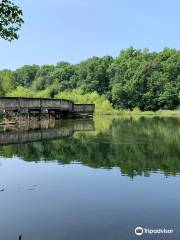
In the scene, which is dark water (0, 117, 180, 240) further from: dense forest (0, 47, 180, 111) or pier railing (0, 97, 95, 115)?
→ dense forest (0, 47, 180, 111)

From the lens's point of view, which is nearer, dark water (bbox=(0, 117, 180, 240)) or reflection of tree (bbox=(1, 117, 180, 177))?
dark water (bbox=(0, 117, 180, 240))

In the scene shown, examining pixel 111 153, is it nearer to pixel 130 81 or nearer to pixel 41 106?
pixel 41 106

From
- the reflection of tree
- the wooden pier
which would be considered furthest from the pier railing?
the reflection of tree

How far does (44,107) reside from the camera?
197ft

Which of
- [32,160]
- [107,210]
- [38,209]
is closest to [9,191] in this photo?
[38,209]

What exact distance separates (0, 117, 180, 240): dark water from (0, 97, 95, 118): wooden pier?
1002 inches

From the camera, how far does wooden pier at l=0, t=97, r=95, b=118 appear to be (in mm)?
51344

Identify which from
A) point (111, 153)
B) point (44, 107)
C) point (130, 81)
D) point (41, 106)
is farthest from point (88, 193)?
point (130, 81)

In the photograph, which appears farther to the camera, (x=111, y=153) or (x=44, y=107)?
(x=44, y=107)

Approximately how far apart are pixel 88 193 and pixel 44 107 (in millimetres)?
46102

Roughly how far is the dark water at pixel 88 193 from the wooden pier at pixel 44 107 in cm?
2545

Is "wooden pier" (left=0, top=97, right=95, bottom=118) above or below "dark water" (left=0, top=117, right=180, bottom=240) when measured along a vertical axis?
above

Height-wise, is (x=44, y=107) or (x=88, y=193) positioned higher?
(x=44, y=107)

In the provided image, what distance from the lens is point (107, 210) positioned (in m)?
12.2
